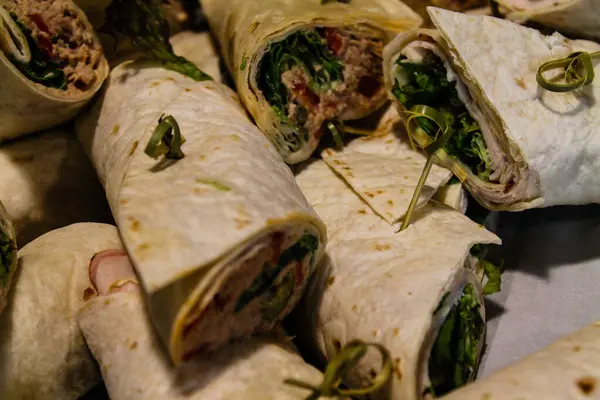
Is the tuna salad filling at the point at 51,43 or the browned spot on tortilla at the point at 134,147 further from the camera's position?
the tuna salad filling at the point at 51,43

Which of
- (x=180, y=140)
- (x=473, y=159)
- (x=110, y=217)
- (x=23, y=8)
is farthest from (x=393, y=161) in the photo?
(x=23, y=8)

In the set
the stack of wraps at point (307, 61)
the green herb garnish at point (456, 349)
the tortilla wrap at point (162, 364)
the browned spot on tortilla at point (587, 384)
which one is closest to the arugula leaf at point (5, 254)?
the tortilla wrap at point (162, 364)

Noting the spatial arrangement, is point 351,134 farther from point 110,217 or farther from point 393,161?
point 110,217

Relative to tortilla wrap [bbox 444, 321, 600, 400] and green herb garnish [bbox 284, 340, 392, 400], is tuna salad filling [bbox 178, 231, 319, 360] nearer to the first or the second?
green herb garnish [bbox 284, 340, 392, 400]

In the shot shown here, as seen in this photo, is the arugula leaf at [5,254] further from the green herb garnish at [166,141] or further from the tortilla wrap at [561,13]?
the tortilla wrap at [561,13]

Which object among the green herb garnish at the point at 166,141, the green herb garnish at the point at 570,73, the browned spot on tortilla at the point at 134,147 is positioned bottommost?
the browned spot on tortilla at the point at 134,147

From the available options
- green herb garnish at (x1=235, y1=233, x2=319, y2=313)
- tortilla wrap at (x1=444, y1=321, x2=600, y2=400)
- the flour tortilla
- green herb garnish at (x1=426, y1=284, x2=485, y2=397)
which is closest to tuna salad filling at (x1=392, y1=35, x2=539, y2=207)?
green herb garnish at (x1=426, y1=284, x2=485, y2=397)

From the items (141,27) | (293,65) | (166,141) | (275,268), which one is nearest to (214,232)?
(275,268)
